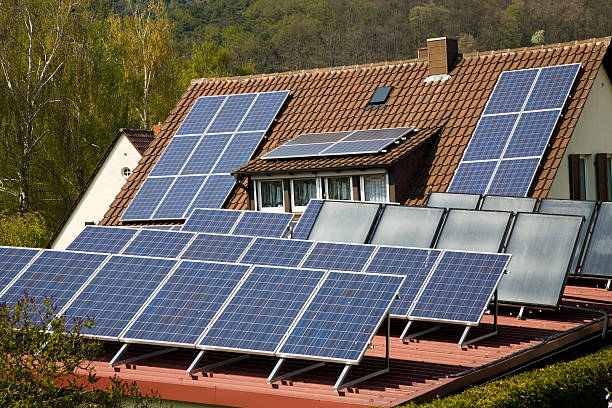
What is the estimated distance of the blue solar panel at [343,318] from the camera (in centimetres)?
1049

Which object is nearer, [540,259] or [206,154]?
[540,259]

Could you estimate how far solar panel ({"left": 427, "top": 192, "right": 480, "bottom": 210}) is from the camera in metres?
18.9

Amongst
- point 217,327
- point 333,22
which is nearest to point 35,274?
point 217,327

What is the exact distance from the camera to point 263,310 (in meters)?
11.5

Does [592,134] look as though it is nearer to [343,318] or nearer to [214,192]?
[214,192]

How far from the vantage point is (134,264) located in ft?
43.8

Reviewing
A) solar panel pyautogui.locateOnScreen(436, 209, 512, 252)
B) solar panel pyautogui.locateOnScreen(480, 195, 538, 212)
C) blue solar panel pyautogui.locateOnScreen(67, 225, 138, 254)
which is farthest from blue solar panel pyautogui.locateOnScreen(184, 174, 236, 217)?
solar panel pyautogui.locateOnScreen(436, 209, 512, 252)

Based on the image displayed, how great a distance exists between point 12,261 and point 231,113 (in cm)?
1648

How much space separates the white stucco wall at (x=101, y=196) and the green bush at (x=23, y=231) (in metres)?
1.01

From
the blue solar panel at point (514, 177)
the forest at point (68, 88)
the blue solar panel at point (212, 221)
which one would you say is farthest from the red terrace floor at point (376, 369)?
the forest at point (68, 88)

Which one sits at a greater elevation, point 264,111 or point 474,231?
point 264,111

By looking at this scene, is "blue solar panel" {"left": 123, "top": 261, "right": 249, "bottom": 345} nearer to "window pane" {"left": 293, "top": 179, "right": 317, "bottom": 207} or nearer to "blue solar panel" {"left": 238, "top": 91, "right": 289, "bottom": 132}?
"window pane" {"left": 293, "top": 179, "right": 317, "bottom": 207}

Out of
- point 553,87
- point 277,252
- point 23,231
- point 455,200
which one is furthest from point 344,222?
point 23,231

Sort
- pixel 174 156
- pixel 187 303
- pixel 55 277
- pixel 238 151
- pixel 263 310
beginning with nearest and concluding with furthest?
pixel 263 310, pixel 187 303, pixel 55 277, pixel 238 151, pixel 174 156
